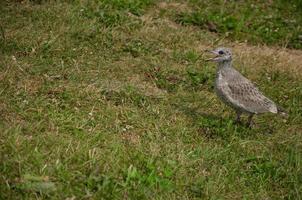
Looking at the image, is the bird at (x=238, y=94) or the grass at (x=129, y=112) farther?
the bird at (x=238, y=94)

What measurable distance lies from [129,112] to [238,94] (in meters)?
1.72

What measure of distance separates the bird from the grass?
29 cm

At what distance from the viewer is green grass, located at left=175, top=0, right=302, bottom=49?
1311 centimetres

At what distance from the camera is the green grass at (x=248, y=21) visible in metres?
13.1

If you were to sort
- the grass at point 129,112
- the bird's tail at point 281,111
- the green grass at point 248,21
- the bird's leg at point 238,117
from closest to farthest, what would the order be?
the grass at point 129,112, the bird's leg at point 238,117, the bird's tail at point 281,111, the green grass at point 248,21

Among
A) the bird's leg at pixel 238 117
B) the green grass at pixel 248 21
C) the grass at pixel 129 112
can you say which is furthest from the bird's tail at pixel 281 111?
the green grass at pixel 248 21

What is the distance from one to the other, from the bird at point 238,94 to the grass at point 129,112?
295mm

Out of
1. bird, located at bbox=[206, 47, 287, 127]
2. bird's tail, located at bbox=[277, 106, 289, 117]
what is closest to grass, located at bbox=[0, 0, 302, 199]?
bird's tail, located at bbox=[277, 106, 289, 117]

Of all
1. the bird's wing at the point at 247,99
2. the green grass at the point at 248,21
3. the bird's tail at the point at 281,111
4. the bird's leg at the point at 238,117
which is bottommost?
the green grass at the point at 248,21

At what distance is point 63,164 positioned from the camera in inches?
270

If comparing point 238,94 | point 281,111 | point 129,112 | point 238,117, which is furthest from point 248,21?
point 129,112

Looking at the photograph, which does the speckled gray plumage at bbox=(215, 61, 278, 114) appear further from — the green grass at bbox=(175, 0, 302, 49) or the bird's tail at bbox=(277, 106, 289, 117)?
the green grass at bbox=(175, 0, 302, 49)

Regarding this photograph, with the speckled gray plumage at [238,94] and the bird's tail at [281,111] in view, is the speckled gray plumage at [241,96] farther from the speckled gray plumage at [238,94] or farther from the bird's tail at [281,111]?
the bird's tail at [281,111]

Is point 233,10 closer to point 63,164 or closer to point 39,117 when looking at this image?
point 39,117
